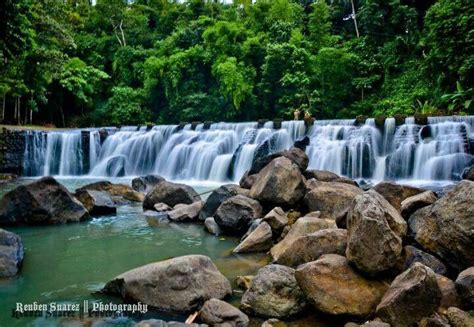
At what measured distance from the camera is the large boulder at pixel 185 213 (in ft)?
28.2

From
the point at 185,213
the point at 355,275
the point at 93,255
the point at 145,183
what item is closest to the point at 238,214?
the point at 185,213

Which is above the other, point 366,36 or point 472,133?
point 366,36

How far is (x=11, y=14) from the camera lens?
29.0 feet

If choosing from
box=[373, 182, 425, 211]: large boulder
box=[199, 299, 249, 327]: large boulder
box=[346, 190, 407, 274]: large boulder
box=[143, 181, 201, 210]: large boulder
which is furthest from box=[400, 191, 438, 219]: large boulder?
box=[143, 181, 201, 210]: large boulder

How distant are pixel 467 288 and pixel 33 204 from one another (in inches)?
309

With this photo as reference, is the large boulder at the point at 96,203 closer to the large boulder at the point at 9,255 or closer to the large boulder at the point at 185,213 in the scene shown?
the large boulder at the point at 185,213

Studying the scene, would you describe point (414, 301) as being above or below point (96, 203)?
above

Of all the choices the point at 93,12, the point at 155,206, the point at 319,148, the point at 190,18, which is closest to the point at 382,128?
the point at 319,148

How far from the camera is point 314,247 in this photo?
183 inches

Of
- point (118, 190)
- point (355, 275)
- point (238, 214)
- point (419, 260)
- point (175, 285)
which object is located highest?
point (419, 260)

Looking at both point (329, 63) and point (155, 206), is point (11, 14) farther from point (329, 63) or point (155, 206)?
point (329, 63)

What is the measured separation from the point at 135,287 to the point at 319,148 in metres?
11.7

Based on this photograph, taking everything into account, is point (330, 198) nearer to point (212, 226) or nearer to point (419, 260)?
point (212, 226)

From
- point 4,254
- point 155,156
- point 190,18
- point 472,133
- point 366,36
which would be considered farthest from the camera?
point 190,18
